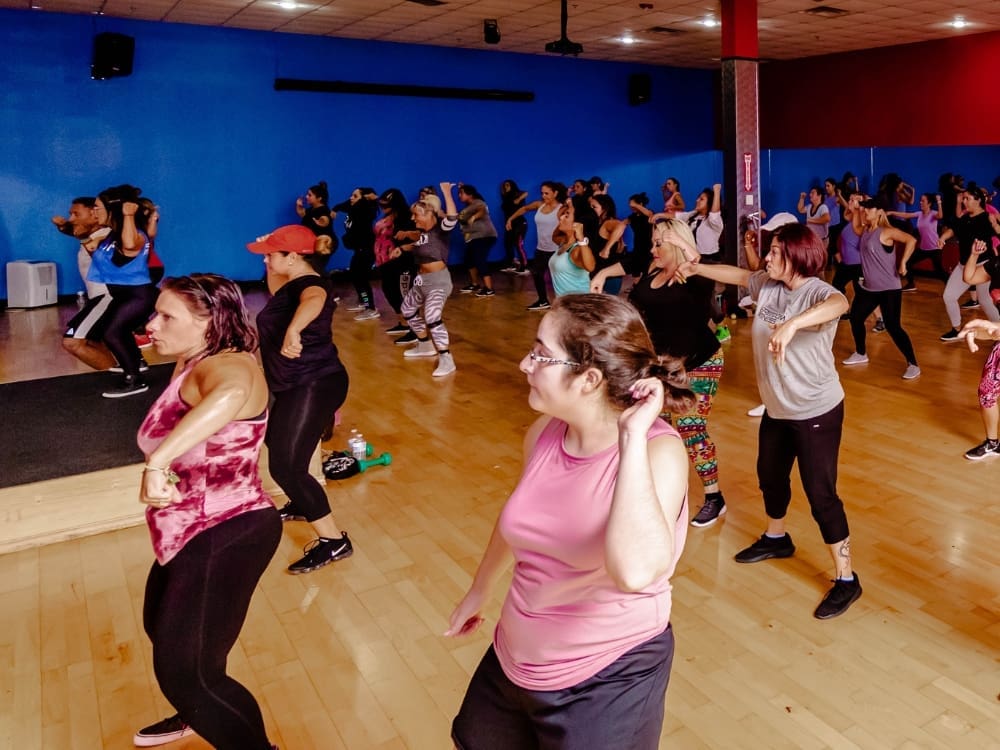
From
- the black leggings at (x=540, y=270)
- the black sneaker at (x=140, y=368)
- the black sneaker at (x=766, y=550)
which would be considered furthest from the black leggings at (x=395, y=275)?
the black sneaker at (x=766, y=550)

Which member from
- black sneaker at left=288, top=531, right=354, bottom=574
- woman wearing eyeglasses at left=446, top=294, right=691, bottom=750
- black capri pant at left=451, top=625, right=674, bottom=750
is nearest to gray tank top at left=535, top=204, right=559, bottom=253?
black sneaker at left=288, top=531, right=354, bottom=574

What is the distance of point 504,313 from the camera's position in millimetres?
9492

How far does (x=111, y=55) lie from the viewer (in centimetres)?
967

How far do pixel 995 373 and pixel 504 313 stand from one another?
5.59 metres

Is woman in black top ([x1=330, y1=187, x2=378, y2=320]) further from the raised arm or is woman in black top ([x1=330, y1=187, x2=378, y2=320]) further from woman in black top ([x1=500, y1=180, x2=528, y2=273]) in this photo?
the raised arm

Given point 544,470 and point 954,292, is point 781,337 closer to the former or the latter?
point 544,470

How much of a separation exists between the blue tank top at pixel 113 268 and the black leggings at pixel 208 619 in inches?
158

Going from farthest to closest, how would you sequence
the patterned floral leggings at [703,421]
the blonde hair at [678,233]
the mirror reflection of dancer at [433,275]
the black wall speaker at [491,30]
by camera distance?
1. the black wall speaker at [491,30]
2. the mirror reflection of dancer at [433,275]
3. the patterned floral leggings at [703,421]
4. the blonde hair at [678,233]

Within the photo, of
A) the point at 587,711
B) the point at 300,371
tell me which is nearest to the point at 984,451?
the point at 300,371

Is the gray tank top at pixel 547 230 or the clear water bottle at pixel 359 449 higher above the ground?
the gray tank top at pixel 547 230

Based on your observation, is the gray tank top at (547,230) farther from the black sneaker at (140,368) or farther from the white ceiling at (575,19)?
the black sneaker at (140,368)

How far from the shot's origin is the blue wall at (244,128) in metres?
9.87

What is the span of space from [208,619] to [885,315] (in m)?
5.83

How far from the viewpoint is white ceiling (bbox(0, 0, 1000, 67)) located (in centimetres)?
937
